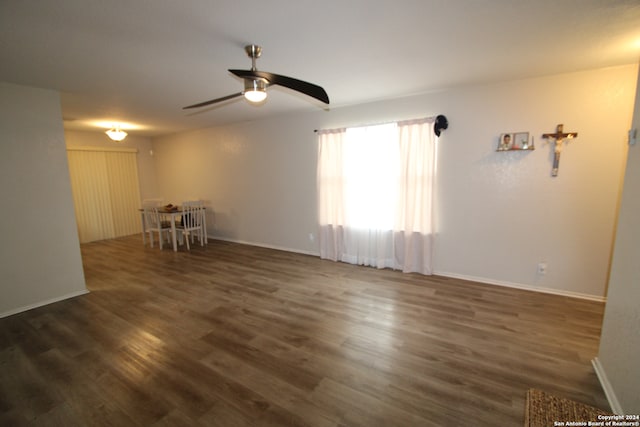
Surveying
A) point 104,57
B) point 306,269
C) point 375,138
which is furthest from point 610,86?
point 104,57

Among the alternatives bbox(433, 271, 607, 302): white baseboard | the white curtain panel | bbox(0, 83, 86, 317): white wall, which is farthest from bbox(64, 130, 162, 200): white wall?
bbox(433, 271, 607, 302): white baseboard

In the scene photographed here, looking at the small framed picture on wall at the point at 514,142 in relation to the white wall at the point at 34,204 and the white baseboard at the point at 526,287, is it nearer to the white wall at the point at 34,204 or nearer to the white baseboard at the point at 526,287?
the white baseboard at the point at 526,287

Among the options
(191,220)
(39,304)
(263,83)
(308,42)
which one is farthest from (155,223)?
(308,42)

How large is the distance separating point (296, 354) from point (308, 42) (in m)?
2.55

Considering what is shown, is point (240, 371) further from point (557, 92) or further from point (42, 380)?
point (557, 92)

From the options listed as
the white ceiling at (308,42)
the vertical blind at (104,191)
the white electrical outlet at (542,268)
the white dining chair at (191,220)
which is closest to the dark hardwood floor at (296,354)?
the white electrical outlet at (542,268)

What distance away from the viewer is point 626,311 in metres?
1.59

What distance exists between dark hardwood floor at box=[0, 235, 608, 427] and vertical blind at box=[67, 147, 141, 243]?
3.48 m

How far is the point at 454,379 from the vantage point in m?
1.83

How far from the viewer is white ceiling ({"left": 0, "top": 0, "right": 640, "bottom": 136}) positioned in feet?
5.52

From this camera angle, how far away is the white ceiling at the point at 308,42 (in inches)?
66.2

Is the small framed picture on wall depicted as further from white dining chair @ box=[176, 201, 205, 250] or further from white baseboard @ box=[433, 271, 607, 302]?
white dining chair @ box=[176, 201, 205, 250]

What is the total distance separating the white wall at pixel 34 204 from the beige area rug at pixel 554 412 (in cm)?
472

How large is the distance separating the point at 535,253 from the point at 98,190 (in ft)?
27.7
